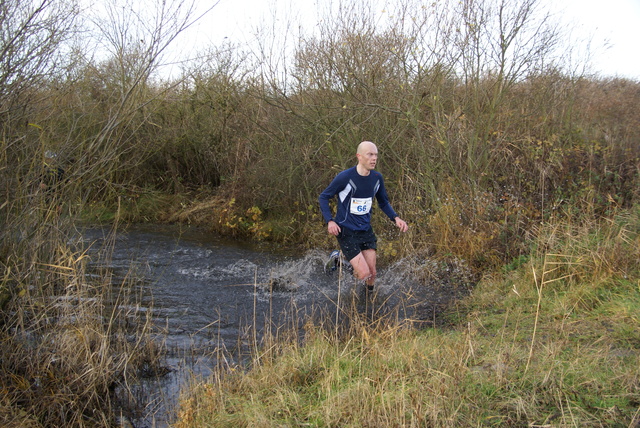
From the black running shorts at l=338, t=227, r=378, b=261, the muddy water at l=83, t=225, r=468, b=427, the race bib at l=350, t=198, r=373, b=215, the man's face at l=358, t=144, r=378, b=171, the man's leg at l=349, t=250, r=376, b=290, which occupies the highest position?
the man's face at l=358, t=144, r=378, b=171

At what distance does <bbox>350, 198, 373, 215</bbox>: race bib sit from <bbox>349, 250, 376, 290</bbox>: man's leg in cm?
51

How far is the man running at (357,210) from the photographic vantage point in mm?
6336

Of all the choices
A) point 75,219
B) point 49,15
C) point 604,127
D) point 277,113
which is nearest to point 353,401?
point 75,219

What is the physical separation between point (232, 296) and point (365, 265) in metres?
1.94

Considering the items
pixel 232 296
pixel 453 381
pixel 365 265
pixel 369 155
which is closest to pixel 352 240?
pixel 365 265

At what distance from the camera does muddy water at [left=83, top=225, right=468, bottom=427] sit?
486 cm

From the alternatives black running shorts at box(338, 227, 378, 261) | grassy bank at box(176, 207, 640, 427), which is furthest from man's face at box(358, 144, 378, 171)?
grassy bank at box(176, 207, 640, 427)

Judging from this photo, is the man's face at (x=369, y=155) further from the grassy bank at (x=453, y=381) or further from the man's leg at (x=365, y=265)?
the grassy bank at (x=453, y=381)

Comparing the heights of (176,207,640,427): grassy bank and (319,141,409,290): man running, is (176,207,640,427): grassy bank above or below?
below

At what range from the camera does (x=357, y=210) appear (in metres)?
6.45

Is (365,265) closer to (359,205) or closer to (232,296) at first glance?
(359,205)

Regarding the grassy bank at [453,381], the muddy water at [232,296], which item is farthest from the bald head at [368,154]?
the grassy bank at [453,381]

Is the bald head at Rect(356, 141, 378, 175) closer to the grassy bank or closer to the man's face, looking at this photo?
the man's face

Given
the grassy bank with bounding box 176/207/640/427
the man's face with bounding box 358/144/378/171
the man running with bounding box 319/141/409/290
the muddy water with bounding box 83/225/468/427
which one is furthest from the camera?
the man running with bounding box 319/141/409/290
